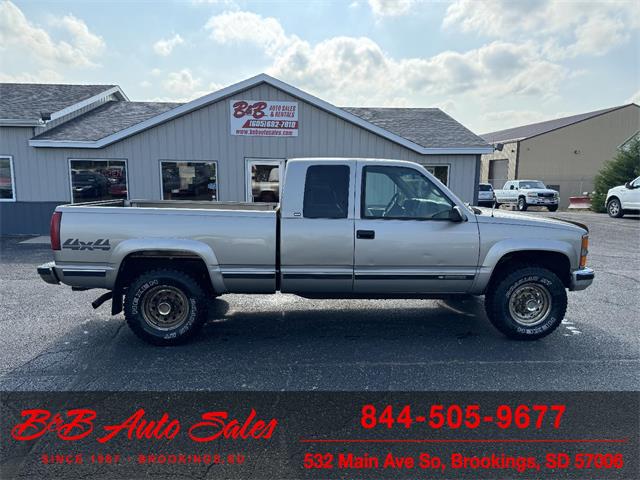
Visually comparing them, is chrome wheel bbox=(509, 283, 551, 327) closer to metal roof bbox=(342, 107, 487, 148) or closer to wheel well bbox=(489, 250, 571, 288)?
wheel well bbox=(489, 250, 571, 288)

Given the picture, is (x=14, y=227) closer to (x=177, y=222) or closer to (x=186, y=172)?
(x=186, y=172)

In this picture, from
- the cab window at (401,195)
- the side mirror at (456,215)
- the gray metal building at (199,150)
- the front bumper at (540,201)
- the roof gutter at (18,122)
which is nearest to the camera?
the side mirror at (456,215)

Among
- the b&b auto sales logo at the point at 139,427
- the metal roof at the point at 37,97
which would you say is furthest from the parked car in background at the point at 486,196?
the b&b auto sales logo at the point at 139,427

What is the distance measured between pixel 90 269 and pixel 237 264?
1.53 m

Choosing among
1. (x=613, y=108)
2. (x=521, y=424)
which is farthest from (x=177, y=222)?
(x=613, y=108)

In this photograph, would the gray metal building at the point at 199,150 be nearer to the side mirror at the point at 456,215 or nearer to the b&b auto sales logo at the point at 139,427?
the side mirror at the point at 456,215

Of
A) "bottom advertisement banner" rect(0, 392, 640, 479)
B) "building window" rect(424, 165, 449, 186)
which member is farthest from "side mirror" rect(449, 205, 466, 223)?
"building window" rect(424, 165, 449, 186)

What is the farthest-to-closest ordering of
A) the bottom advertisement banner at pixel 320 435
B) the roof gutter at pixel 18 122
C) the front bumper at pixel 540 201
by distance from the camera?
the front bumper at pixel 540 201 < the roof gutter at pixel 18 122 < the bottom advertisement banner at pixel 320 435

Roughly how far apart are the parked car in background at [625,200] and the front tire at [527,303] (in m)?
16.6

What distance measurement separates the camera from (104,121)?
526 inches

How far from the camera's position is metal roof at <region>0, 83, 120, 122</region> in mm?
12133

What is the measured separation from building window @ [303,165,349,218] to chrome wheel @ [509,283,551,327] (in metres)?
2.19

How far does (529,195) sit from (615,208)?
528 centimetres

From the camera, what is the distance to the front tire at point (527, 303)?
4.54m
